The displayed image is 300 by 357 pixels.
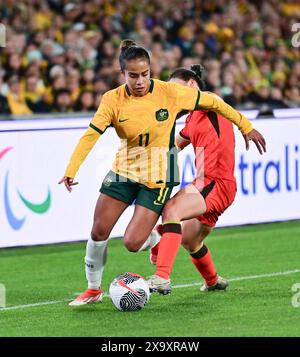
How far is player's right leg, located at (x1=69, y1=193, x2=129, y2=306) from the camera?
7840mm

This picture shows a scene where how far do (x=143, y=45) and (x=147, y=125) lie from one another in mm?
8867

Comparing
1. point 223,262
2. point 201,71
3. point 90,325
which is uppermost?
point 201,71

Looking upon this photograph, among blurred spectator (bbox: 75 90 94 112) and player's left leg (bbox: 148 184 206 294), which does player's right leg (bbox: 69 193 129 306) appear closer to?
player's left leg (bbox: 148 184 206 294)

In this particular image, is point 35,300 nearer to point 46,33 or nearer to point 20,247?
point 20,247

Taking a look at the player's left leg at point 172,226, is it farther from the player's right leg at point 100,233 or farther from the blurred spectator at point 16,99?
the blurred spectator at point 16,99

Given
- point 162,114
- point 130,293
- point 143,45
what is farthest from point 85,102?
point 130,293

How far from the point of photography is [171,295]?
844 cm

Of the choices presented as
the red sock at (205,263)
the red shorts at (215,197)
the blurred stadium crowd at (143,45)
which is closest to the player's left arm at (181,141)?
the red shorts at (215,197)

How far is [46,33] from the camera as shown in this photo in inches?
613

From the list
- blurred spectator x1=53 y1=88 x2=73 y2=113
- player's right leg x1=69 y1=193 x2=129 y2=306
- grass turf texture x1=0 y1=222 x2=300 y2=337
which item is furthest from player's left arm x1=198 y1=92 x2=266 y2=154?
blurred spectator x1=53 y1=88 x2=73 y2=113
